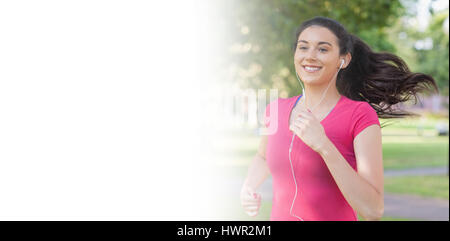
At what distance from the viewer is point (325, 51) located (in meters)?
2.37

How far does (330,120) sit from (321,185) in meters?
0.26

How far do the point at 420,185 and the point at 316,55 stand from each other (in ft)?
34.0

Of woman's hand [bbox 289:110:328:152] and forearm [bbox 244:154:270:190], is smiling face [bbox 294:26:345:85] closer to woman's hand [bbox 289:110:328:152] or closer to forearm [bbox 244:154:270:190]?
woman's hand [bbox 289:110:328:152]

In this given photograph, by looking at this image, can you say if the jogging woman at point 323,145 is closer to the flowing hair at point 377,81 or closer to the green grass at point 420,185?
the flowing hair at point 377,81

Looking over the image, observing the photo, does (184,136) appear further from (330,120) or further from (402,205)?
(330,120)

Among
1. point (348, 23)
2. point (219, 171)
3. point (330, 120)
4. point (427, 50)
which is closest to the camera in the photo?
point (330, 120)

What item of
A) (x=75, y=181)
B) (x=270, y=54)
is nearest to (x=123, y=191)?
(x=75, y=181)

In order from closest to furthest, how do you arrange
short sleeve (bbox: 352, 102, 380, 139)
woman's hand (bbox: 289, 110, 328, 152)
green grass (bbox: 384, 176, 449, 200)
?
woman's hand (bbox: 289, 110, 328, 152) → short sleeve (bbox: 352, 102, 380, 139) → green grass (bbox: 384, 176, 449, 200)

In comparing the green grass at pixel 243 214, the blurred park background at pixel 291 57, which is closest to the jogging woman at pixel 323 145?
the blurred park background at pixel 291 57

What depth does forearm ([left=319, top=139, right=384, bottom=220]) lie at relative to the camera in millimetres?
2098

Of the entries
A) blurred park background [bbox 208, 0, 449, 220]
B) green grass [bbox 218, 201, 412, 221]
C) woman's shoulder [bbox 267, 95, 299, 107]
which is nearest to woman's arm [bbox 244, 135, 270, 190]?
woman's shoulder [bbox 267, 95, 299, 107]

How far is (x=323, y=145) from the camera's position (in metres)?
2.08

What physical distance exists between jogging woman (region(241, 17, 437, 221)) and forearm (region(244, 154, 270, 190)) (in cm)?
5

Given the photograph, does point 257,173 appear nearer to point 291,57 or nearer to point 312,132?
point 312,132
